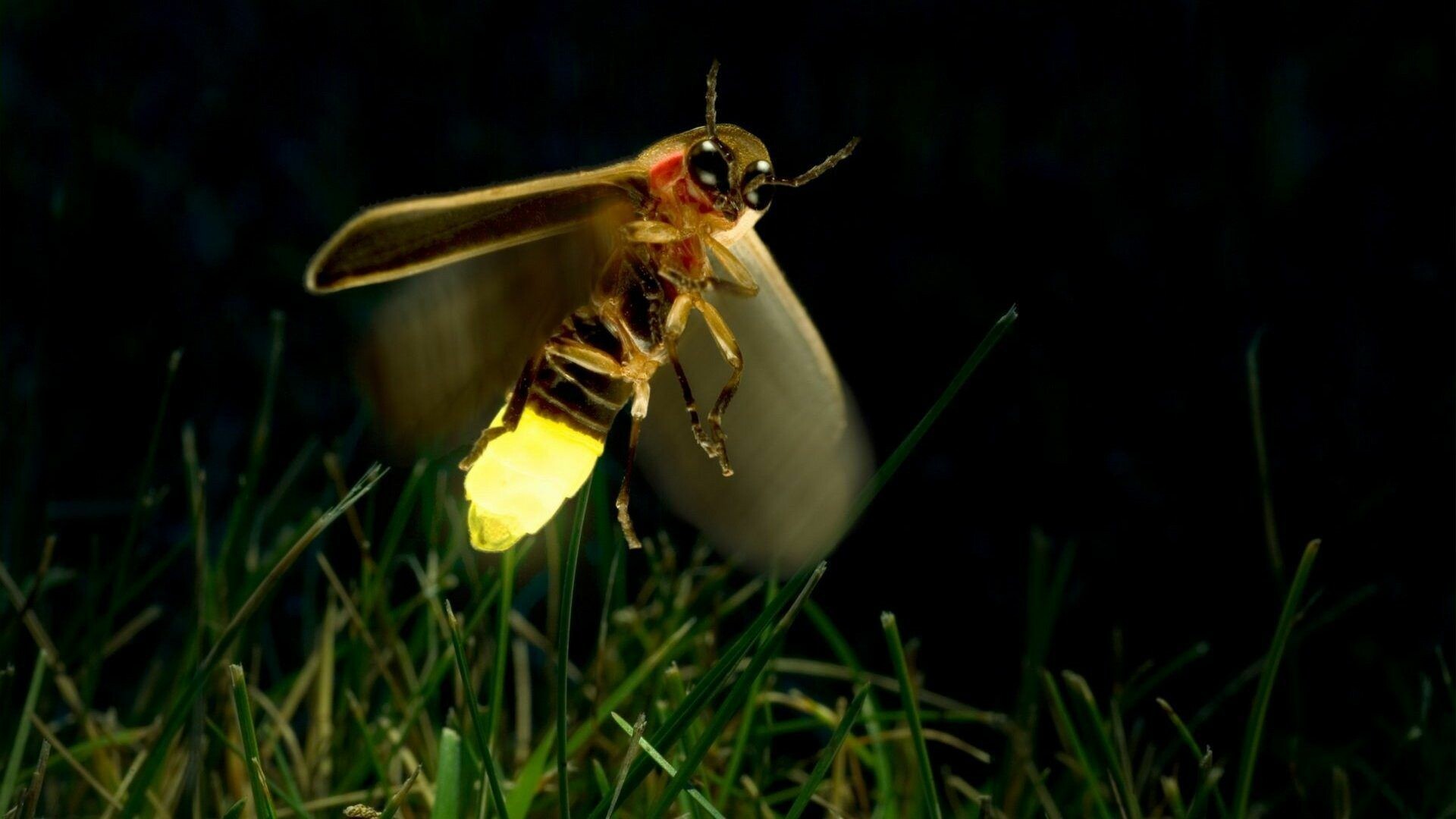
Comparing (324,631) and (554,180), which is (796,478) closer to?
(554,180)

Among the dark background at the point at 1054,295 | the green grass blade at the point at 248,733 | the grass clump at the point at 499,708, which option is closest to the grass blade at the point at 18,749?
the grass clump at the point at 499,708

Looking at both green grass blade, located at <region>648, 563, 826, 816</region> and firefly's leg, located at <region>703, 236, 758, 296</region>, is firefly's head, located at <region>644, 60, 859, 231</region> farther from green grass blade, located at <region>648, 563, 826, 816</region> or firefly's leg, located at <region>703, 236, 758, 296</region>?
green grass blade, located at <region>648, 563, 826, 816</region>

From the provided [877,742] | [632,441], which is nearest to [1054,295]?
[877,742]

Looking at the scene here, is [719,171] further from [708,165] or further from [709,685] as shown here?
[709,685]

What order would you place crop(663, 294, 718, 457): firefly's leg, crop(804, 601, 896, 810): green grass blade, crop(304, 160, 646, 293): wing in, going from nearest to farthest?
crop(304, 160, 646, 293): wing < crop(663, 294, 718, 457): firefly's leg < crop(804, 601, 896, 810): green grass blade

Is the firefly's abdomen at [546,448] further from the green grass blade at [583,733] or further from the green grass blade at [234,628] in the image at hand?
the green grass blade at [583,733]

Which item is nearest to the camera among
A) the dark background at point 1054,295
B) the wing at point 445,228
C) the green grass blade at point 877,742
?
the wing at point 445,228

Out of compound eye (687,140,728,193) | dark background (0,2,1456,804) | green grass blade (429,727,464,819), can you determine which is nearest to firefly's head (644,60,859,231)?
compound eye (687,140,728,193)
